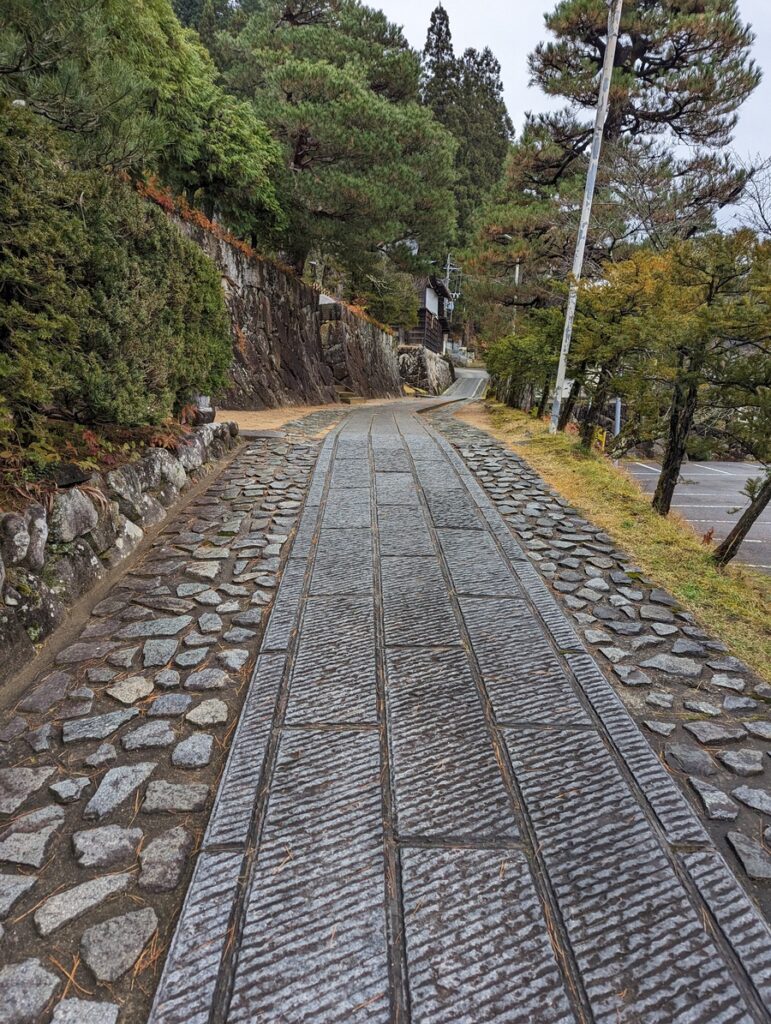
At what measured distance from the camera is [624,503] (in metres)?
5.39

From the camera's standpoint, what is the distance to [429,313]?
113 ft

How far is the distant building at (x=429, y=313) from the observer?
32.8 metres

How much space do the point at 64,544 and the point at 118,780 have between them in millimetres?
1493

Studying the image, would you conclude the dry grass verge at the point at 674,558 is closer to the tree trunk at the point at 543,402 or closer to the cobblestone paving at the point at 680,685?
the cobblestone paving at the point at 680,685

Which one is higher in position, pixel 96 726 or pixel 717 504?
pixel 717 504

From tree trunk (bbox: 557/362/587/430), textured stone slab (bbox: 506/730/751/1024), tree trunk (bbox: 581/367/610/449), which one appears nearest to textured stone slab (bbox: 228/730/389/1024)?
textured stone slab (bbox: 506/730/751/1024)

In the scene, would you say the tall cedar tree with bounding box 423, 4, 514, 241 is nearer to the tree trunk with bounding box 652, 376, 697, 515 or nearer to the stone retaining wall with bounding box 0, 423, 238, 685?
the tree trunk with bounding box 652, 376, 697, 515

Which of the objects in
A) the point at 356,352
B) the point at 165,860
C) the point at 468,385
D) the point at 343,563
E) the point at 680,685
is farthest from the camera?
the point at 468,385

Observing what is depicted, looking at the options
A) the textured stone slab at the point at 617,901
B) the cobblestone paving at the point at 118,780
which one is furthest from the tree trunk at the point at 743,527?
the cobblestone paving at the point at 118,780

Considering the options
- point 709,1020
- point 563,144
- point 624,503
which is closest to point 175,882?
point 709,1020

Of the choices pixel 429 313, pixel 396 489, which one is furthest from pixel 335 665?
pixel 429 313

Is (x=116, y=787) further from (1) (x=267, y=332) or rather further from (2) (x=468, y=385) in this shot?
(2) (x=468, y=385)

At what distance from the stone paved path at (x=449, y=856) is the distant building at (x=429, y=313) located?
31272mm

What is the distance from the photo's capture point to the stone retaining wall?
234 cm
